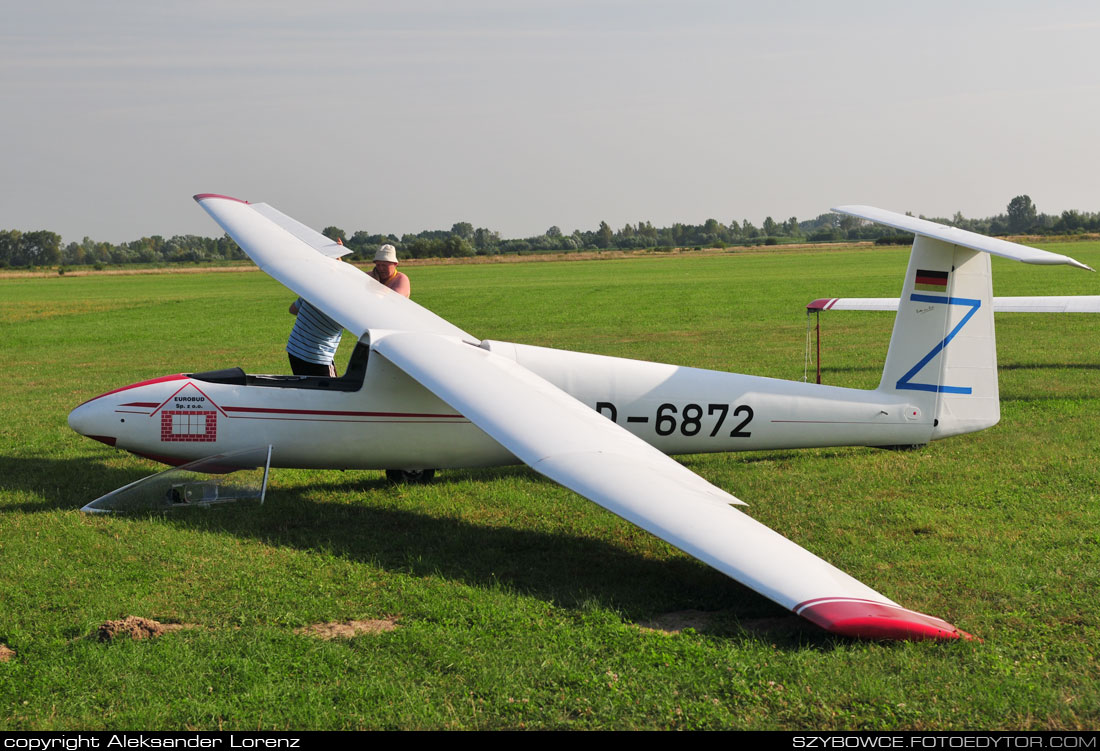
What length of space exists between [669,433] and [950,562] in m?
2.91

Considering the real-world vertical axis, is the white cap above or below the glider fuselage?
above

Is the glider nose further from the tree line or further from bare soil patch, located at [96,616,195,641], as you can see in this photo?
the tree line

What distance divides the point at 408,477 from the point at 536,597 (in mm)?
3307

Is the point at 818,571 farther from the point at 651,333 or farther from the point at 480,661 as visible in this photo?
the point at 651,333

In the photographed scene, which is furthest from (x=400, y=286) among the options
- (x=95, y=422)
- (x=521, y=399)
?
(x=521, y=399)

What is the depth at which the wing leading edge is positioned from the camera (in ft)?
15.7

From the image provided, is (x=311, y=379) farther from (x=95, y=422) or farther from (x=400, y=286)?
(x=400, y=286)

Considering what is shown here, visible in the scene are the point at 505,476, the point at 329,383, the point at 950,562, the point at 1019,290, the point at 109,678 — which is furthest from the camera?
the point at 1019,290

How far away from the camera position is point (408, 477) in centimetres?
879

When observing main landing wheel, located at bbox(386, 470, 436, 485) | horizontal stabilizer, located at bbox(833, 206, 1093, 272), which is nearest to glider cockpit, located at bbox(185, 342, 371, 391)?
main landing wheel, located at bbox(386, 470, 436, 485)

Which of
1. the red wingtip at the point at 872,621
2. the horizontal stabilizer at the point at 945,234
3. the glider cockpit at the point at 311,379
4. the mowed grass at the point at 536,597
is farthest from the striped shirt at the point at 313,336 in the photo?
the red wingtip at the point at 872,621

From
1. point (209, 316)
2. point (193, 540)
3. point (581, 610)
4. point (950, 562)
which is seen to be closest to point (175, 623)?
point (193, 540)

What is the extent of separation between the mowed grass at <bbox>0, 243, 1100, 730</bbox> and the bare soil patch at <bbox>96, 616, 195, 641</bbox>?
4.0 inches

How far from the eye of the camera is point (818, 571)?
4969 mm
